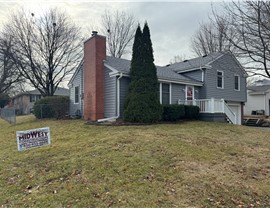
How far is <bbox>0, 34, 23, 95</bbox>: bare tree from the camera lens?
23.2m

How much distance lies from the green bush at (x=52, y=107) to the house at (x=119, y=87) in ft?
3.06

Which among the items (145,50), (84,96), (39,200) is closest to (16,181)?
(39,200)

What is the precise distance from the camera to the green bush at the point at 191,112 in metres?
15.4

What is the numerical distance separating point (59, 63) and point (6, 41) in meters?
5.34

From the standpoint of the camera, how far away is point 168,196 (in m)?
4.29

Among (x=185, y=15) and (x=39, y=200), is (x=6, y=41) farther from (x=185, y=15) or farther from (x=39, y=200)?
(x=39, y=200)

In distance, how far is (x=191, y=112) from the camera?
15.6 metres

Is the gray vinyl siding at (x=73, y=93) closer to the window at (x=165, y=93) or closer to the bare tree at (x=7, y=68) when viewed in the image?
the window at (x=165, y=93)

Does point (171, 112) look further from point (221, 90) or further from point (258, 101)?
point (258, 101)

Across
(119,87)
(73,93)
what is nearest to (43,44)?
(73,93)

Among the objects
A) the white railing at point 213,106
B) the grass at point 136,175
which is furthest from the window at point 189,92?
the grass at point 136,175

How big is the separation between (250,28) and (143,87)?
756cm

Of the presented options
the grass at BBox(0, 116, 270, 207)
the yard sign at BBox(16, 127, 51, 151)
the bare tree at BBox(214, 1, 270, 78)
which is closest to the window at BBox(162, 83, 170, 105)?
the grass at BBox(0, 116, 270, 207)

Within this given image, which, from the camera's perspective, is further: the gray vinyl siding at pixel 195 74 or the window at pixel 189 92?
the gray vinyl siding at pixel 195 74
